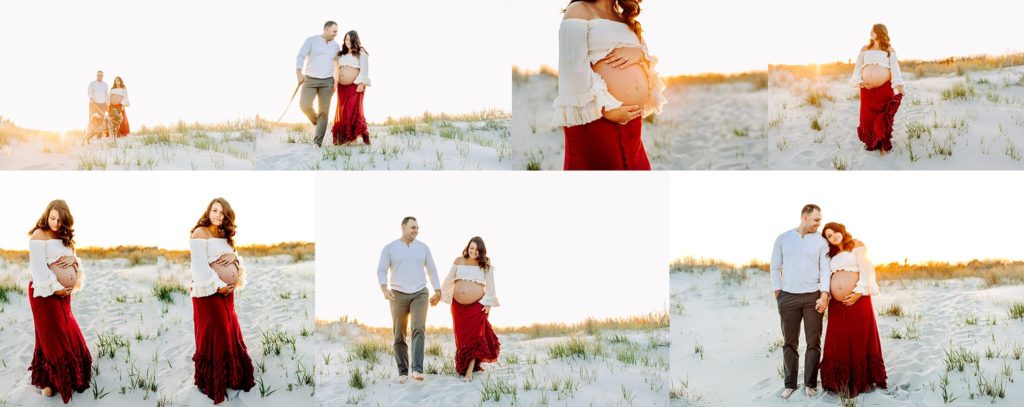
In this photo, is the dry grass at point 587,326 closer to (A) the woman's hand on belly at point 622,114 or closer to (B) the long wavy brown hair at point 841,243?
(B) the long wavy brown hair at point 841,243

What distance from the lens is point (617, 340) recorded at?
10336 mm

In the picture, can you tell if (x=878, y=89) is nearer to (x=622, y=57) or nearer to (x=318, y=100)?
(x=622, y=57)

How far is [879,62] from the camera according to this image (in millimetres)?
9922

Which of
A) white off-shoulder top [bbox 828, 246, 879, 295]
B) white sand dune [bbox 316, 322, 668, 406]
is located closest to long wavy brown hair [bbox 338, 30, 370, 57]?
white sand dune [bbox 316, 322, 668, 406]

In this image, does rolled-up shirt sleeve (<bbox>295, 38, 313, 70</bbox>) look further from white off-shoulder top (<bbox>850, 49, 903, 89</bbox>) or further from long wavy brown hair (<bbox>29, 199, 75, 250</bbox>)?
white off-shoulder top (<bbox>850, 49, 903, 89</bbox>)

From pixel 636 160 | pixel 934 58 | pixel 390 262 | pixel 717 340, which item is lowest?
pixel 717 340

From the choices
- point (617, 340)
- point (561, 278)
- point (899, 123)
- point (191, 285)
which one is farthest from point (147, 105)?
point (899, 123)

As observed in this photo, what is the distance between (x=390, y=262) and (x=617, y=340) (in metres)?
2.33

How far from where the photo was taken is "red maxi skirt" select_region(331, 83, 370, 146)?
393 inches

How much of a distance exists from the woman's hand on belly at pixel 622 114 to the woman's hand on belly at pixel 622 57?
0.31m

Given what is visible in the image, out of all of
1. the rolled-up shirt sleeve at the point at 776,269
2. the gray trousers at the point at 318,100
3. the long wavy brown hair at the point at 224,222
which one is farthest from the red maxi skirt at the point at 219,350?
the rolled-up shirt sleeve at the point at 776,269

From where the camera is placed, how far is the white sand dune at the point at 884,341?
9.49m

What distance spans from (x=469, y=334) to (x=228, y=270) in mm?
2144

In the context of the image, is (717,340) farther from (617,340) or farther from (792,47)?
(792,47)
